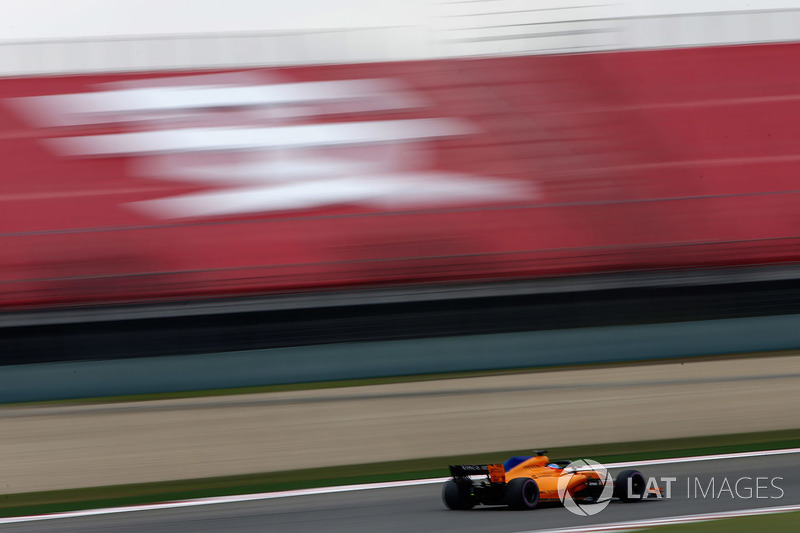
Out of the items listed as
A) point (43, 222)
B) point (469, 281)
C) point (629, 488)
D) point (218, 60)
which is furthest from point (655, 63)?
point (629, 488)

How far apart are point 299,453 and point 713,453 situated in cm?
273

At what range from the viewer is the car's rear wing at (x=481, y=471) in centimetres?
362

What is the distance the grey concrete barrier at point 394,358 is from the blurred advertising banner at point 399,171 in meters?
1.33

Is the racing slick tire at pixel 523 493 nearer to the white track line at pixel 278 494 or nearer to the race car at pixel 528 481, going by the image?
the race car at pixel 528 481

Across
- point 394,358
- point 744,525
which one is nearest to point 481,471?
point 744,525

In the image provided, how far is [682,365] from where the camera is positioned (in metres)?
9.41

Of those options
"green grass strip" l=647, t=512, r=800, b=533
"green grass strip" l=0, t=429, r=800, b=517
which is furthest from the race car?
"green grass strip" l=0, t=429, r=800, b=517

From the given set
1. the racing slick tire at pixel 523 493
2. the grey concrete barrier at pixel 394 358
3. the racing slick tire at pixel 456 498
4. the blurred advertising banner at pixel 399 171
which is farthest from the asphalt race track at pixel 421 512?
the blurred advertising banner at pixel 399 171

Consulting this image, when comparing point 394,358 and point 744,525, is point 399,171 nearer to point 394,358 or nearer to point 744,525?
point 394,358

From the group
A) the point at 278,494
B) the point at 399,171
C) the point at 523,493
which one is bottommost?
the point at 278,494

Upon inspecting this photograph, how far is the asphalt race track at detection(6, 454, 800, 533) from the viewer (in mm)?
4004

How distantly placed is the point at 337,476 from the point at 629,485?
2145mm

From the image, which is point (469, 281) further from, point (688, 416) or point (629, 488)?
point (629, 488)

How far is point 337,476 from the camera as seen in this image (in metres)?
5.60
